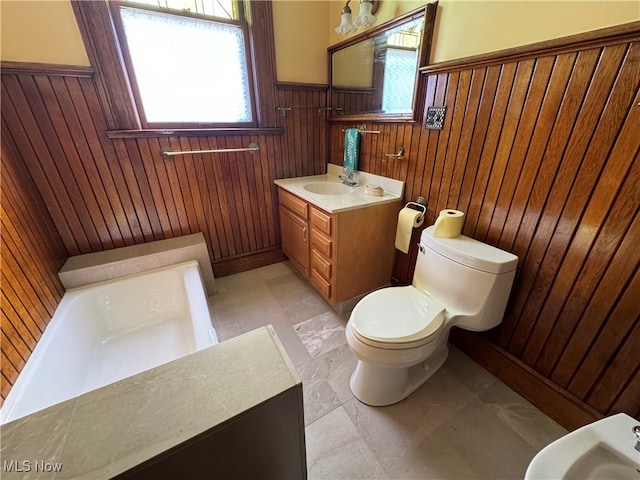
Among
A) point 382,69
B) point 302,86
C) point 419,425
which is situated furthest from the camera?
point 302,86

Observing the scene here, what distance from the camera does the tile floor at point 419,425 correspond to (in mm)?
1116

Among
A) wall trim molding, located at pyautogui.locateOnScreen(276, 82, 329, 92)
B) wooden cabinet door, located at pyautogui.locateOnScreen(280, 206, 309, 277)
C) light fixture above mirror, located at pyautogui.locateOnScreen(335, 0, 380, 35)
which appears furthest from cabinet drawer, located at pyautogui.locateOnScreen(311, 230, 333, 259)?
light fixture above mirror, located at pyautogui.locateOnScreen(335, 0, 380, 35)

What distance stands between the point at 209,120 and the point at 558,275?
89.8 inches

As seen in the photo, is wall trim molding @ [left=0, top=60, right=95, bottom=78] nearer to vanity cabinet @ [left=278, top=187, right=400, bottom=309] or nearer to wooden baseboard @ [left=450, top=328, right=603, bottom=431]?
vanity cabinet @ [left=278, top=187, right=400, bottom=309]

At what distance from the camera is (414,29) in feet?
4.83

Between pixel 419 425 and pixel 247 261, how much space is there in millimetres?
1793

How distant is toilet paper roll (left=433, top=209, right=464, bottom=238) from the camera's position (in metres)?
1.39

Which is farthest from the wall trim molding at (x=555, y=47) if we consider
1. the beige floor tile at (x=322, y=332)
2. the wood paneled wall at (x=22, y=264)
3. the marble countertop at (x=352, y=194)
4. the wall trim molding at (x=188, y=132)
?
the wood paneled wall at (x=22, y=264)

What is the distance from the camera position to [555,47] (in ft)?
3.28

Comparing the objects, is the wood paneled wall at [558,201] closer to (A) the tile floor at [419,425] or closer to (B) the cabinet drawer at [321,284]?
(A) the tile floor at [419,425]

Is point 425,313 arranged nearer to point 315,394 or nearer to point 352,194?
point 315,394

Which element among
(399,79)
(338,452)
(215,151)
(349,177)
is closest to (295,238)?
(349,177)

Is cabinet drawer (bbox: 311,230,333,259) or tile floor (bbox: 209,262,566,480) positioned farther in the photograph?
cabinet drawer (bbox: 311,230,333,259)

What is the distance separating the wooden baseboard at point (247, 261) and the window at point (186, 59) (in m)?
1.11
